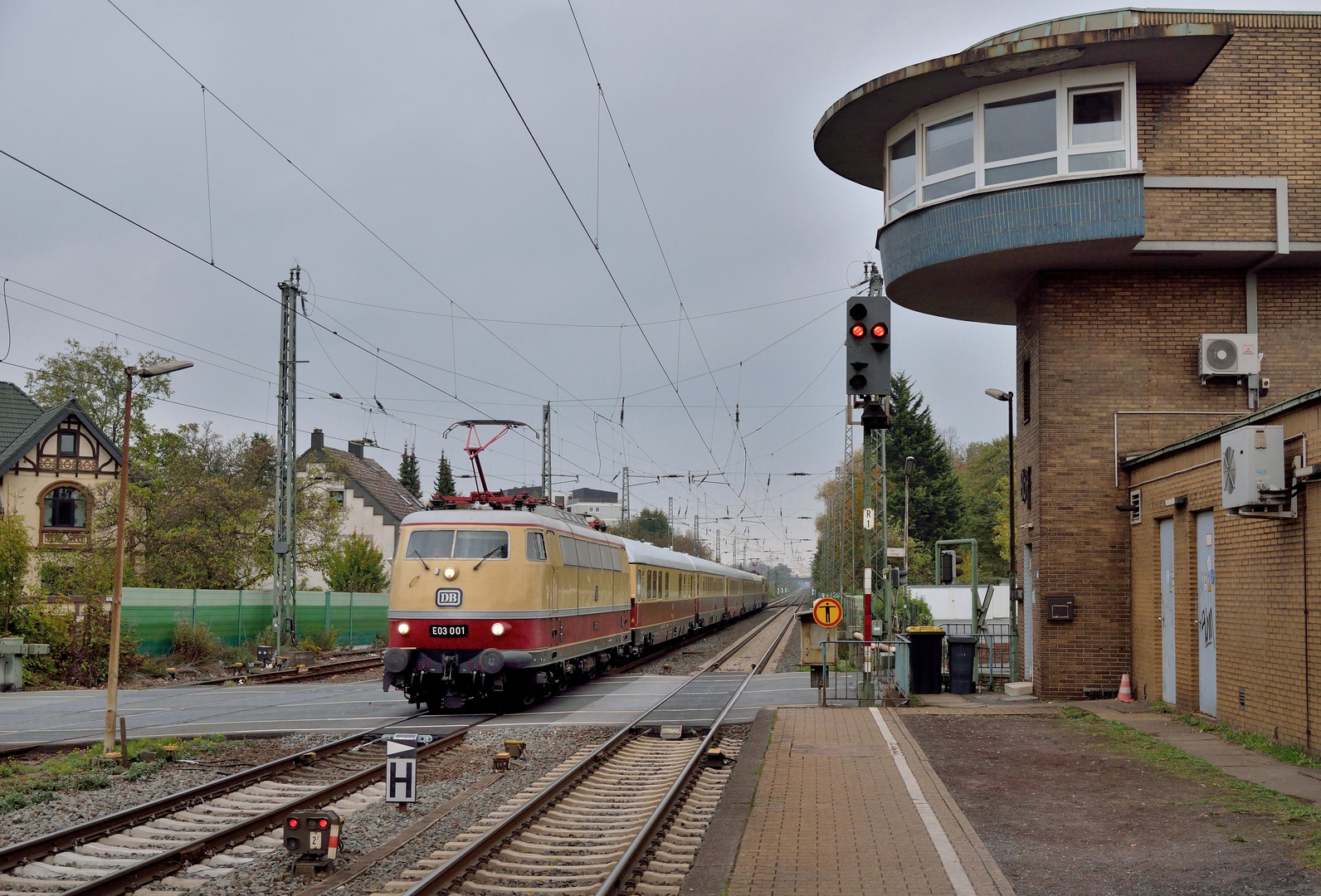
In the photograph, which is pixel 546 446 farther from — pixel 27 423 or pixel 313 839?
pixel 313 839

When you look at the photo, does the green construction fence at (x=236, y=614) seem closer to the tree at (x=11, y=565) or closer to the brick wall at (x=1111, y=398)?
the tree at (x=11, y=565)

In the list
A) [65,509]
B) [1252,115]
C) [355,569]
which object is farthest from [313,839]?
[65,509]

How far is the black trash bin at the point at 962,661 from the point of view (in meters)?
19.5

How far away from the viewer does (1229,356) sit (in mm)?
17594

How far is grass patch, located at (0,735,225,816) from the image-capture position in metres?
10.9

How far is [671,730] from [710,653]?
19783mm

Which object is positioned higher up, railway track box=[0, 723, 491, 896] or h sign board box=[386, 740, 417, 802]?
h sign board box=[386, 740, 417, 802]

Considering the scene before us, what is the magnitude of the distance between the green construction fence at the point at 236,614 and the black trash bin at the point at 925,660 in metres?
18.0

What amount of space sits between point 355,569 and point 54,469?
11965 mm

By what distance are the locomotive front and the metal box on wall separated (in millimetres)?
10016

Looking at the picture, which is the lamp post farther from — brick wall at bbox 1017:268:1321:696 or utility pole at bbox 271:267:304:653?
utility pole at bbox 271:267:304:653

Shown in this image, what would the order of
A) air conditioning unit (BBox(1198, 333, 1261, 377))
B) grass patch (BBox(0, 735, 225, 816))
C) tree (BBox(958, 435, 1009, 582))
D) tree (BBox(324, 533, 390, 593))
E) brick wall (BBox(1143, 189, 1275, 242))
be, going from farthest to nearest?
tree (BBox(958, 435, 1009, 582)) → tree (BBox(324, 533, 390, 593)) → air conditioning unit (BBox(1198, 333, 1261, 377)) → brick wall (BBox(1143, 189, 1275, 242)) → grass patch (BBox(0, 735, 225, 816))

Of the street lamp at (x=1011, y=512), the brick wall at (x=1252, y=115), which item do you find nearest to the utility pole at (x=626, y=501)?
the street lamp at (x=1011, y=512)

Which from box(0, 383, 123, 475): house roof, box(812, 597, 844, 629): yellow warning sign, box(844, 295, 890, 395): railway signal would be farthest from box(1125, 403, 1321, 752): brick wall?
box(0, 383, 123, 475): house roof
